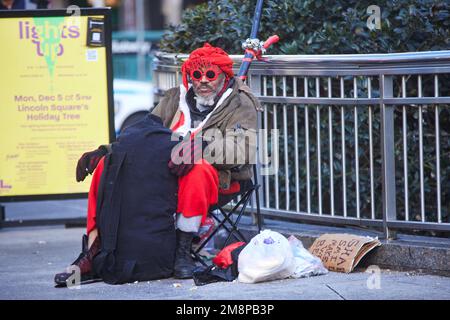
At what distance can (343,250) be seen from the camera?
21.7 ft

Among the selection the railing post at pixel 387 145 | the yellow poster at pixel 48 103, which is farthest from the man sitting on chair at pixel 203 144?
the yellow poster at pixel 48 103

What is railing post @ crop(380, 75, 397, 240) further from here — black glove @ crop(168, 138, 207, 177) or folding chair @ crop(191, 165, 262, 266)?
black glove @ crop(168, 138, 207, 177)

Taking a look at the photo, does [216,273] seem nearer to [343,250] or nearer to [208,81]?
[343,250]

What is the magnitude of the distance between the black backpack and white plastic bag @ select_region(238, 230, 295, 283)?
0.47 meters

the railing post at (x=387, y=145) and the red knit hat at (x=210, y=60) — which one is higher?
the red knit hat at (x=210, y=60)

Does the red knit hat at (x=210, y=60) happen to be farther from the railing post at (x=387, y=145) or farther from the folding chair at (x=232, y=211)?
the railing post at (x=387, y=145)

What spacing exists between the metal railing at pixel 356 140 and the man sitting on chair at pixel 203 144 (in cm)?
50

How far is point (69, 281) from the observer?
6430 mm

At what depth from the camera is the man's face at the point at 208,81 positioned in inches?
267

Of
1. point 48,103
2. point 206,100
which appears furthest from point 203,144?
point 48,103

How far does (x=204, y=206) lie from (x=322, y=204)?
4.23ft

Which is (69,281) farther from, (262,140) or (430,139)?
(430,139)

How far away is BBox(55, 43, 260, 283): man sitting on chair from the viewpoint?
6.43 metres

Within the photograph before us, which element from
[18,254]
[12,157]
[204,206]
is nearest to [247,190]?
[204,206]
